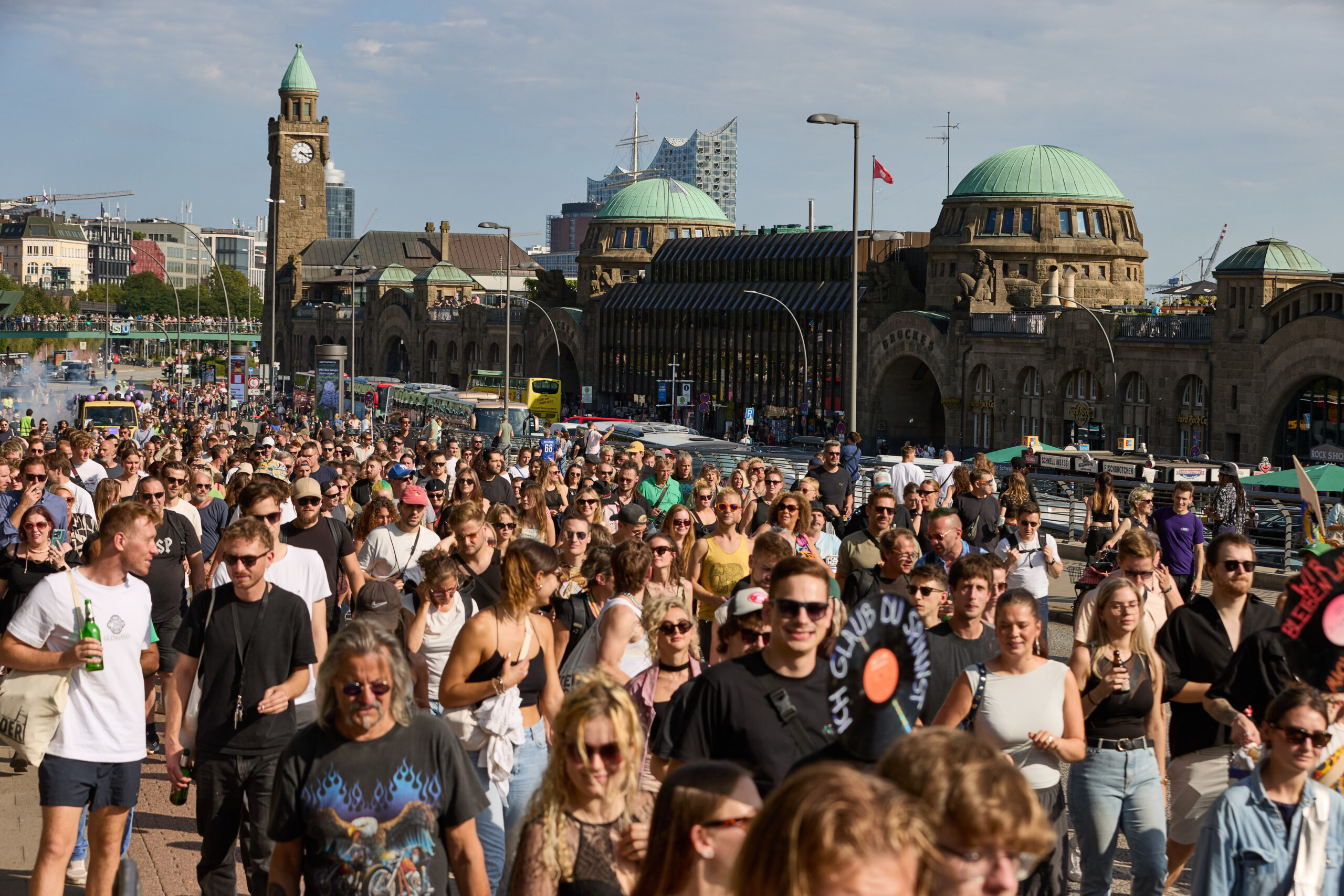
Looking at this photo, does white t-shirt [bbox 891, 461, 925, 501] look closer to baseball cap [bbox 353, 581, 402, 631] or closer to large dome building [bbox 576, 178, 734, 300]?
baseball cap [bbox 353, 581, 402, 631]

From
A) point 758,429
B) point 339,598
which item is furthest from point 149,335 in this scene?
point 339,598

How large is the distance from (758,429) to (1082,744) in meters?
75.1

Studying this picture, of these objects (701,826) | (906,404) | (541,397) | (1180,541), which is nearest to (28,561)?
(701,826)

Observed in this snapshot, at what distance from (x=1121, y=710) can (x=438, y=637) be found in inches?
117

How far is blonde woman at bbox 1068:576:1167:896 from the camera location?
679 centimetres

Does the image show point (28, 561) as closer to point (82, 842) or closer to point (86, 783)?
point (82, 842)

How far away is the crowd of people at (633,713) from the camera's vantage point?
3.84m

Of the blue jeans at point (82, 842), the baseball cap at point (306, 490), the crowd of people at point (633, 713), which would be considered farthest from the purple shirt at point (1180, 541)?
the blue jeans at point (82, 842)

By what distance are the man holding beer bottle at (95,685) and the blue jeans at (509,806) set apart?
4.56ft

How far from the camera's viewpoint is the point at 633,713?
4691mm

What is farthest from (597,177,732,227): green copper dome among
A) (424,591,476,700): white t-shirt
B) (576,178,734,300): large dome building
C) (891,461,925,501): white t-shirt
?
(424,591,476,700): white t-shirt

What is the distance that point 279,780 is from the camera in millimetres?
5070

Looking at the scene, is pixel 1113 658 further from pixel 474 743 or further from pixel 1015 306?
pixel 1015 306

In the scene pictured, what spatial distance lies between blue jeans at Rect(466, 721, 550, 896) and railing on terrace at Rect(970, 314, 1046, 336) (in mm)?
56212
